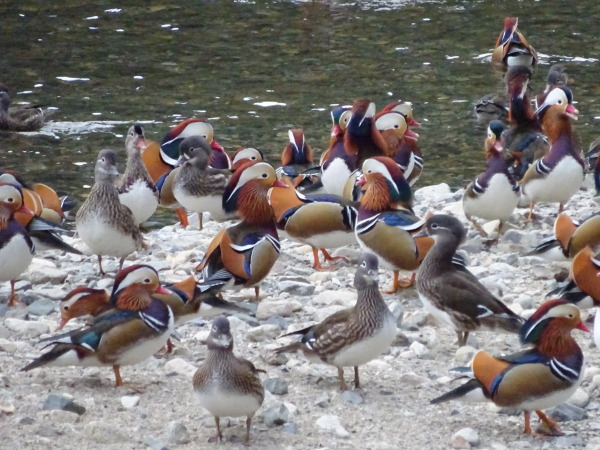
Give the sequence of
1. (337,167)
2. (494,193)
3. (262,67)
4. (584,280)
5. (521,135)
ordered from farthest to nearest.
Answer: (262,67), (521,135), (337,167), (494,193), (584,280)

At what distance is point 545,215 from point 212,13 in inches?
348

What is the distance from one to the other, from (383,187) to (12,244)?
2.31 meters

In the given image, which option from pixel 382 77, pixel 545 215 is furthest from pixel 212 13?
pixel 545 215

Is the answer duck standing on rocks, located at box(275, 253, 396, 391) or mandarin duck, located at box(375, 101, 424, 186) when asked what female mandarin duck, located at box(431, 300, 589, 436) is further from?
mandarin duck, located at box(375, 101, 424, 186)

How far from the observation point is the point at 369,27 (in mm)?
16109

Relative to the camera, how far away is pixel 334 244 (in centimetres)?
793

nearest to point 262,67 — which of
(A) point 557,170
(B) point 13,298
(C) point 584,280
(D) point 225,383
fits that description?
(A) point 557,170

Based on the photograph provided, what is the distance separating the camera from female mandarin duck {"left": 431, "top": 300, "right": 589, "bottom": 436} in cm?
537

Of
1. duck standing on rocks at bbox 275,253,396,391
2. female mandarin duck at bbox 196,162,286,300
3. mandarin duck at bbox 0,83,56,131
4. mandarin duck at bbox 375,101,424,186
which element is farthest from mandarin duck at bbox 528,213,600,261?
mandarin duck at bbox 0,83,56,131

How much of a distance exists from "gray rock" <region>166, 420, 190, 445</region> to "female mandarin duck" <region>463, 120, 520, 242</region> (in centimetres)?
350

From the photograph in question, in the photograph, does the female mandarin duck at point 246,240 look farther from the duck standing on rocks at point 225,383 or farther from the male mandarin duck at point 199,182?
the duck standing on rocks at point 225,383

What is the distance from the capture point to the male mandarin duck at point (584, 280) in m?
6.57

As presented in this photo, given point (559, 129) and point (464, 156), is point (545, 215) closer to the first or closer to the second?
point (559, 129)

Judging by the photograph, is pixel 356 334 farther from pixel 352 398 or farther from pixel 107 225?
pixel 107 225
